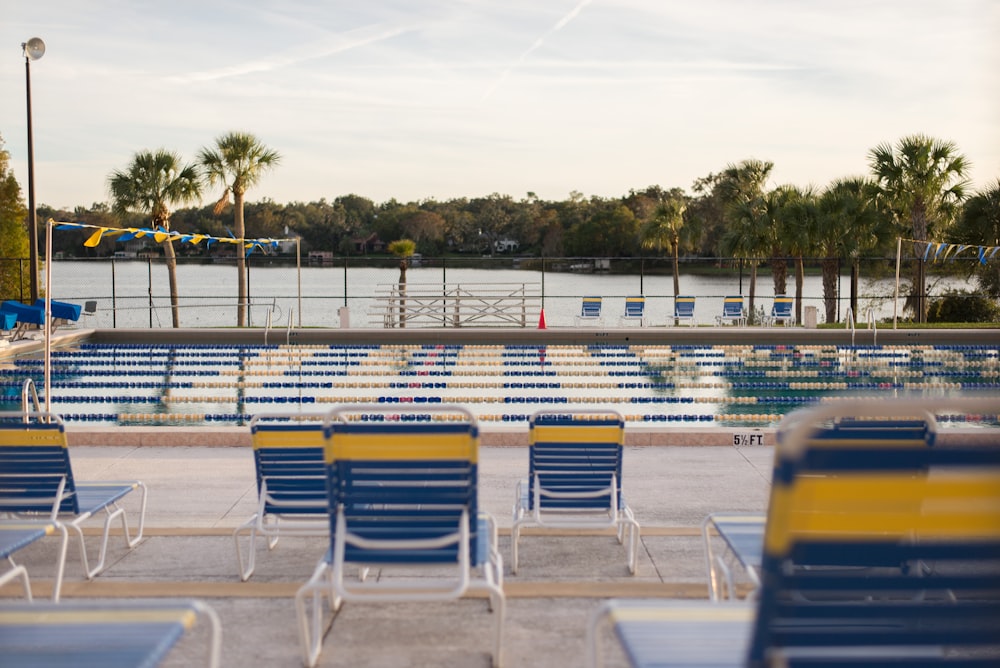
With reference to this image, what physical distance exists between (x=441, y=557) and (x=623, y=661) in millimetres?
787

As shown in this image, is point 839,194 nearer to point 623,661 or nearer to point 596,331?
point 596,331

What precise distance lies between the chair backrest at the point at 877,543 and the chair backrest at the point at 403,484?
1.30m

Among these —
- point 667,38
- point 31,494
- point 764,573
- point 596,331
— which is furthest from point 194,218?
point 764,573

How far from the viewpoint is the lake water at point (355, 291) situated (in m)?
32.0

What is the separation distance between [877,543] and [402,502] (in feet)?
5.14

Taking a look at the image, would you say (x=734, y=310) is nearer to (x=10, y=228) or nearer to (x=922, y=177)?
(x=922, y=177)

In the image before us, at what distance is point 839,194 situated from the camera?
2494cm

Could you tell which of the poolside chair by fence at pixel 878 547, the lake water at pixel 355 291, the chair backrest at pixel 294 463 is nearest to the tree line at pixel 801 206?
the lake water at pixel 355 291

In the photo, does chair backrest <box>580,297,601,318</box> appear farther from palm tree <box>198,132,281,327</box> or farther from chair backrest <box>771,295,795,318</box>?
palm tree <box>198,132,281,327</box>

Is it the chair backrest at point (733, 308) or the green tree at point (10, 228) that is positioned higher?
the green tree at point (10, 228)

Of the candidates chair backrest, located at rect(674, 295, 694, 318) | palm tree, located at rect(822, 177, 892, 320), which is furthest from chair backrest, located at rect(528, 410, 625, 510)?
palm tree, located at rect(822, 177, 892, 320)

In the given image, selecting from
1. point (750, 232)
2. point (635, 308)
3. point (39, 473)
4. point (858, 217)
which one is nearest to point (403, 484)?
point (39, 473)

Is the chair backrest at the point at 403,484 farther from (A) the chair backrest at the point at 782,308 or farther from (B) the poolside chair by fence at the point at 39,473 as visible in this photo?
(A) the chair backrest at the point at 782,308

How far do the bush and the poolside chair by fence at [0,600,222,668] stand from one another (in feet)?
77.0
